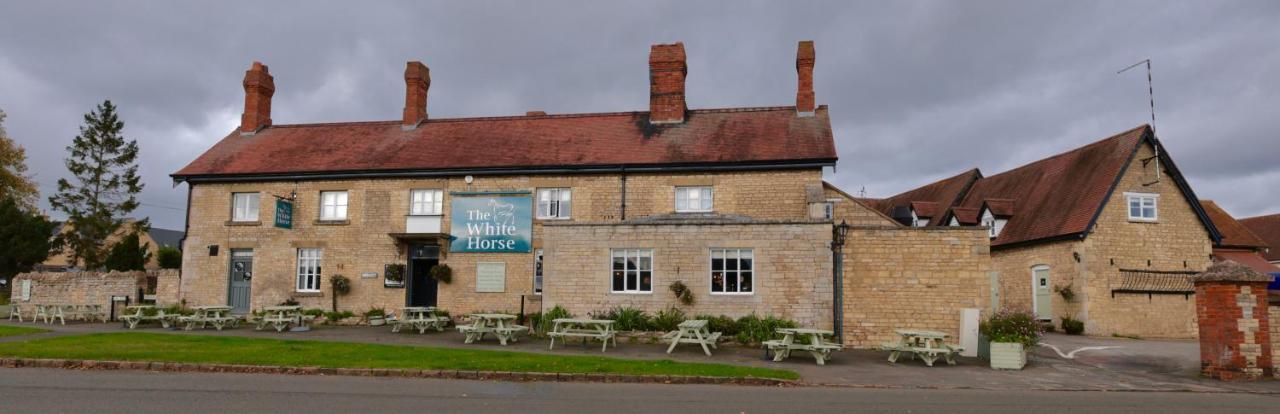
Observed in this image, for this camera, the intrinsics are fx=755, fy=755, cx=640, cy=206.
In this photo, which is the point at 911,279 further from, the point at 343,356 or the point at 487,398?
the point at 343,356

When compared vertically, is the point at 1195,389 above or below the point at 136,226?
below

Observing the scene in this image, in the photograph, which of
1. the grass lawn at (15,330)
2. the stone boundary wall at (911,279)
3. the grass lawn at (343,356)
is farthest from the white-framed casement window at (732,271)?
the grass lawn at (15,330)

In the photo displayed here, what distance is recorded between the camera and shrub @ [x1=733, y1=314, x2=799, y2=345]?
54.3ft

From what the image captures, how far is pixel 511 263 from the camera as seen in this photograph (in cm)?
2197

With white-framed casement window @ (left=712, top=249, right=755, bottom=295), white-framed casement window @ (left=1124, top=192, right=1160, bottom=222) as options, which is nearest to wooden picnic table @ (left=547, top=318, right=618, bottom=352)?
white-framed casement window @ (left=712, top=249, right=755, bottom=295)

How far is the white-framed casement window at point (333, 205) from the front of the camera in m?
23.1

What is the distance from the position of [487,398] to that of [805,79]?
1730 centimetres

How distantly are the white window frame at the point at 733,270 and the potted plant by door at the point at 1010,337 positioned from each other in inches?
201

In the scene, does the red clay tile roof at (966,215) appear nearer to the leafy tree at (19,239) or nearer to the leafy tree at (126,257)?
the leafy tree at (126,257)

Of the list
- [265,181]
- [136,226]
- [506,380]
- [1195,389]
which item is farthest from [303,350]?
[136,226]

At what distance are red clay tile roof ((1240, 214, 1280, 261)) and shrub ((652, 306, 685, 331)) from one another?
4196 centimetres

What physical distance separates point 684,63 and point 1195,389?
1655 cm

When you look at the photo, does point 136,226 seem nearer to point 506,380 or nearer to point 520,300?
point 520,300

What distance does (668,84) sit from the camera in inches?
958
